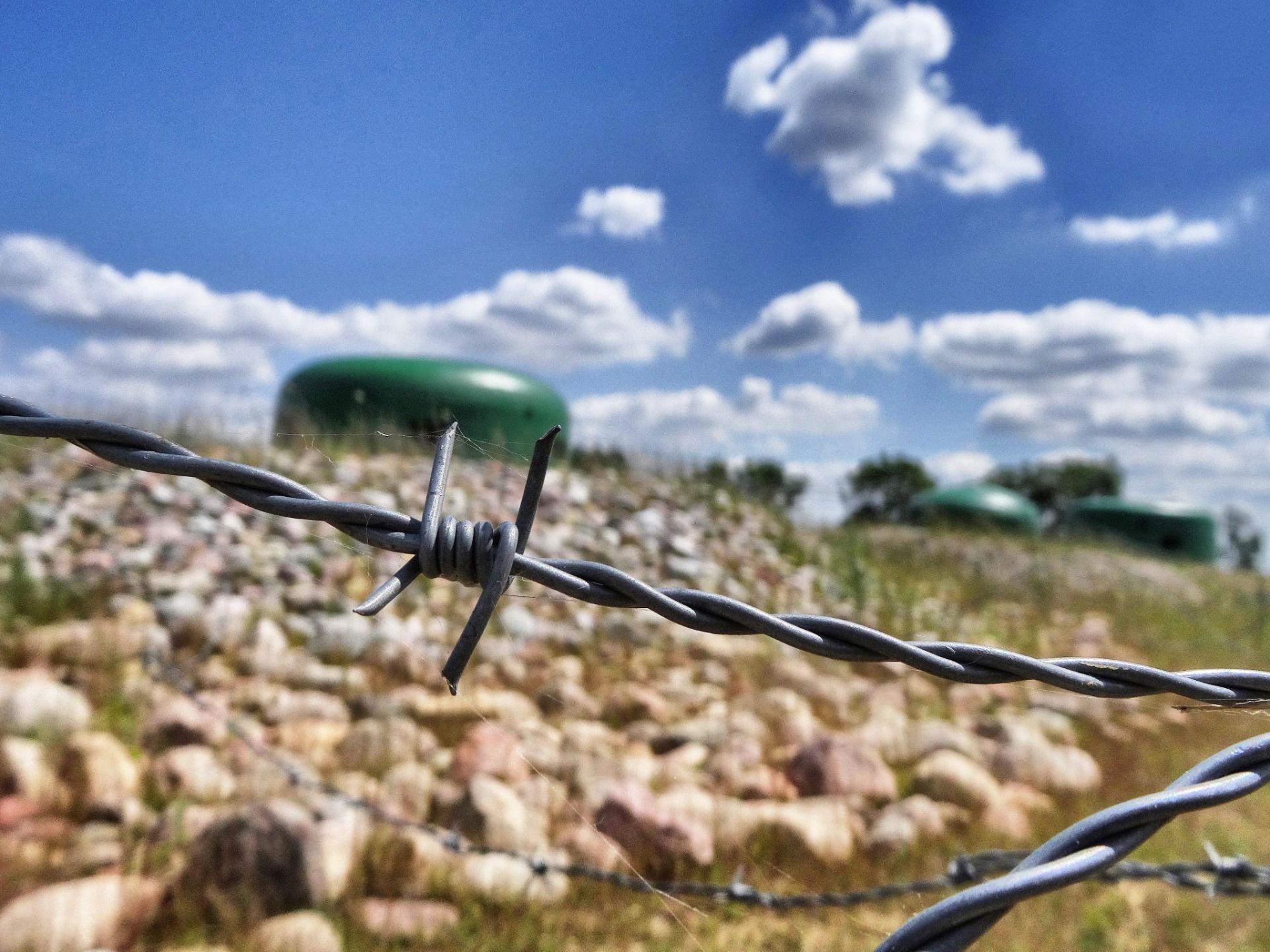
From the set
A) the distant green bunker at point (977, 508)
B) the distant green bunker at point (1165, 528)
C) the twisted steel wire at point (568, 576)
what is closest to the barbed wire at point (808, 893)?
the twisted steel wire at point (568, 576)

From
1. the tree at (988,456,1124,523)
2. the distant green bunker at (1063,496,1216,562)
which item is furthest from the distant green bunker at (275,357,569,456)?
the tree at (988,456,1124,523)

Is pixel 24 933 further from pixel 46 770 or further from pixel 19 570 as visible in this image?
pixel 19 570

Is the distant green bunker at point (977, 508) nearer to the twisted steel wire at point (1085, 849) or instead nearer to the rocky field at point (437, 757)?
the rocky field at point (437, 757)

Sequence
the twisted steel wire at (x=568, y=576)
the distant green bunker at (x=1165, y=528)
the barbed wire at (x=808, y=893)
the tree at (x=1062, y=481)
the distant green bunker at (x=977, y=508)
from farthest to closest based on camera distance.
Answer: the tree at (x=1062, y=481) < the distant green bunker at (x=1165, y=528) < the distant green bunker at (x=977, y=508) < the barbed wire at (x=808, y=893) < the twisted steel wire at (x=568, y=576)

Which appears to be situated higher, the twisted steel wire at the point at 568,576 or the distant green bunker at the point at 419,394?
the distant green bunker at the point at 419,394

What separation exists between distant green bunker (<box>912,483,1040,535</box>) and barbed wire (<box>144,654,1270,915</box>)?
14.5 m

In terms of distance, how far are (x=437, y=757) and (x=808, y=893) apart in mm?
1221

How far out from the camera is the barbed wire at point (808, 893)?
1.88 metres

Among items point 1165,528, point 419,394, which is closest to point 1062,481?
point 1165,528

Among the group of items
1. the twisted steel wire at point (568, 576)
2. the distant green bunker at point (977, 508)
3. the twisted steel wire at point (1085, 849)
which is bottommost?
the twisted steel wire at point (1085, 849)

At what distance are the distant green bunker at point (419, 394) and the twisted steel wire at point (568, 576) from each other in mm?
8555

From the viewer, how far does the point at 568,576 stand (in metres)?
0.82

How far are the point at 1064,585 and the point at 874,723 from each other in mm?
4875

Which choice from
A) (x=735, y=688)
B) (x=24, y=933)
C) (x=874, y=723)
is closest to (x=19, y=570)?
(x=24, y=933)
